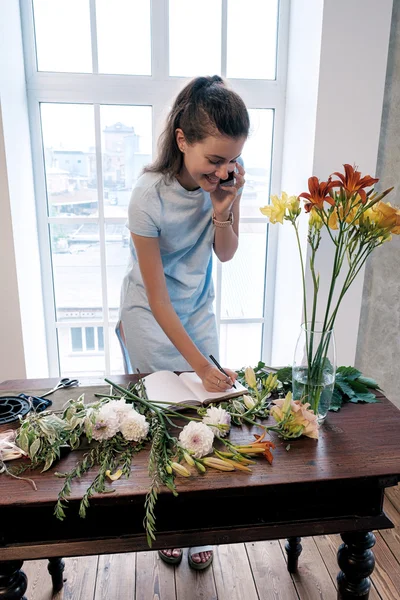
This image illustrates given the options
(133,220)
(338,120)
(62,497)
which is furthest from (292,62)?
(62,497)

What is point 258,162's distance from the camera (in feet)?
7.15

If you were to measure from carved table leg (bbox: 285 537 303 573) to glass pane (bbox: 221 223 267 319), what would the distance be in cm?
111

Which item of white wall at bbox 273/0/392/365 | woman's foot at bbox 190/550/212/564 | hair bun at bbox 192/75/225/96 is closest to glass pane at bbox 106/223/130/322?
white wall at bbox 273/0/392/365

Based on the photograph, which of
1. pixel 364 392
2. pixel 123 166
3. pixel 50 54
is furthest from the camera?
pixel 123 166

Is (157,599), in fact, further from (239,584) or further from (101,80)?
(101,80)

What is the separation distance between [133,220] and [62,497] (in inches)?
28.5

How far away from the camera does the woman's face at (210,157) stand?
1.15m

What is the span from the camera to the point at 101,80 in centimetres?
196

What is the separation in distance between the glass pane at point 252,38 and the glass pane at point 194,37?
6cm

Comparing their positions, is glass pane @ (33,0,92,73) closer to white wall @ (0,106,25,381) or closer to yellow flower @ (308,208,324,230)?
white wall @ (0,106,25,381)

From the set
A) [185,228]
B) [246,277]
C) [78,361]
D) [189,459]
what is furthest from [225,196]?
[78,361]

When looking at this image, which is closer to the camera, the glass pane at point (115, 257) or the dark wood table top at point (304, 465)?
the dark wood table top at point (304, 465)

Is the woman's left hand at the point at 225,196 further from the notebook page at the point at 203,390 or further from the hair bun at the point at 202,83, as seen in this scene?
the notebook page at the point at 203,390

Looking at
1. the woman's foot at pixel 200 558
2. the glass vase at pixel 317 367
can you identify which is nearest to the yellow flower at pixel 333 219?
the glass vase at pixel 317 367
